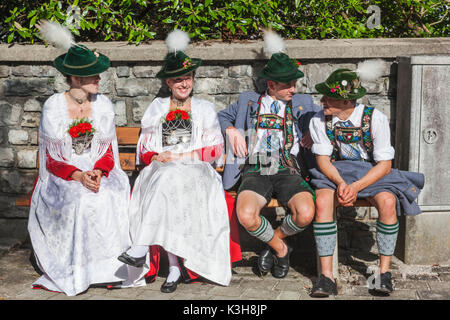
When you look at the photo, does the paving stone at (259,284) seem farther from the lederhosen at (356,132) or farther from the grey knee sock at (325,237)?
the lederhosen at (356,132)

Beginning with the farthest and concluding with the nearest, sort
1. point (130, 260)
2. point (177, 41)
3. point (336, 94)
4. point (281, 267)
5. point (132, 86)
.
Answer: point (132, 86) < point (177, 41) < point (281, 267) < point (336, 94) < point (130, 260)

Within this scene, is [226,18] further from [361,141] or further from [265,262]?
[265,262]

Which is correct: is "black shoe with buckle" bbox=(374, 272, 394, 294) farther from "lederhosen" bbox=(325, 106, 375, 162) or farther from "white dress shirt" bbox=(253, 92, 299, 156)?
"white dress shirt" bbox=(253, 92, 299, 156)

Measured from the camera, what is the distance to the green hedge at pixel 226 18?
5324mm

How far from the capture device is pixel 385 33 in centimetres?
621

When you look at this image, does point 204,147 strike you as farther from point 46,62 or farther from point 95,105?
point 46,62

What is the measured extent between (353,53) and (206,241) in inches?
84.6

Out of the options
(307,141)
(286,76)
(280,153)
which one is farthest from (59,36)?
(307,141)

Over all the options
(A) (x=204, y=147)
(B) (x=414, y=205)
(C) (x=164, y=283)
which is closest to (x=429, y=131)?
(B) (x=414, y=205)

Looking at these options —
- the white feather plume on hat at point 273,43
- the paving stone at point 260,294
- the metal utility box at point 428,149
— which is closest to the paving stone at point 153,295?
the paving stone at point 260,294

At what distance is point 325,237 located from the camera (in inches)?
160

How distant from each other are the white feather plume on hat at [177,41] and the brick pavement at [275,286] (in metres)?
1.96

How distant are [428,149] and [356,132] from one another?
0.76 metres

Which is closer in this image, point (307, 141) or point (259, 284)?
point (259, 284)
